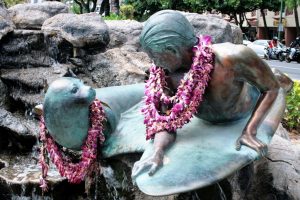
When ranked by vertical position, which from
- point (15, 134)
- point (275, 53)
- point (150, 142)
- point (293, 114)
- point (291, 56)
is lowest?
point (275, 53)

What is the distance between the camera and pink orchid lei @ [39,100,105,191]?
11.4 feet

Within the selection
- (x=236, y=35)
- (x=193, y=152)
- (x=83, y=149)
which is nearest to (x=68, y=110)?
(x=83, y=149)

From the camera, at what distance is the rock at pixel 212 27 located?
330 inches

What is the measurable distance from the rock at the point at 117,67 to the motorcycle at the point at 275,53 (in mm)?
19341

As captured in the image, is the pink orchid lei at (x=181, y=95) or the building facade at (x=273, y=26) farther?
the building facade at (x=273, y=26)

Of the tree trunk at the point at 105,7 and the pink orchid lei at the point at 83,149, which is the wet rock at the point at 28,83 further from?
the tree trunk at the point at 105,7

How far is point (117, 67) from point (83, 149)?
318 centimetres

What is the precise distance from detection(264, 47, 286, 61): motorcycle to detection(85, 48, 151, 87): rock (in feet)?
63.5

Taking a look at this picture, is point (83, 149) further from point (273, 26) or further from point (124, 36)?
point (273, 26)

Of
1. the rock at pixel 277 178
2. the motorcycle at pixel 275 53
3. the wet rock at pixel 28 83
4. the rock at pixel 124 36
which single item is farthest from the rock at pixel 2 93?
the motorcycle at pixel 275 53

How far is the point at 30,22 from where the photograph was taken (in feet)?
26.3

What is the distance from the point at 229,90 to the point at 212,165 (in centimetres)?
55

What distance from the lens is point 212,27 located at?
8461 mm

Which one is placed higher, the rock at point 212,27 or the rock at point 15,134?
the rock at point 212,27
